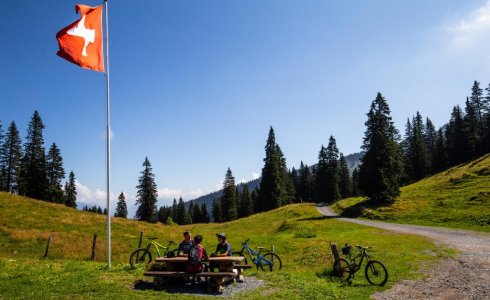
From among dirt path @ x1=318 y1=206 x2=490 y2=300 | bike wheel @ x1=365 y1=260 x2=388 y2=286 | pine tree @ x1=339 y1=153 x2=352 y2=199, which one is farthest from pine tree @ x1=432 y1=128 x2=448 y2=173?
bike wheel @ x1=365 y1=260 x2=388 y2=286

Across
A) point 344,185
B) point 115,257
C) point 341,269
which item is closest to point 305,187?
point 344,185

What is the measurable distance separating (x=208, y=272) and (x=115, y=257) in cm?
1440

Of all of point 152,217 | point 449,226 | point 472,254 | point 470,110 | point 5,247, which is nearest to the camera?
point 472,254

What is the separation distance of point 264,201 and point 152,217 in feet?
89.7

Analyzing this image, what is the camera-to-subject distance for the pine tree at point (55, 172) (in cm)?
8125

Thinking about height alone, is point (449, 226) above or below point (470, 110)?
below

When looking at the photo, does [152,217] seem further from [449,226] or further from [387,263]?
[387,263]

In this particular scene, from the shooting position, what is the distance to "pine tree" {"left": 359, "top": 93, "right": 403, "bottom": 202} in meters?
57.7

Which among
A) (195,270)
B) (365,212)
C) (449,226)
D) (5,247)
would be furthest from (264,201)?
(195,270)

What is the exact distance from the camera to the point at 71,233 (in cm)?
3441

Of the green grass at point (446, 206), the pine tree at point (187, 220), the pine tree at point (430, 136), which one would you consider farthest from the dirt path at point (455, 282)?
the pine tree at point (187, 220)

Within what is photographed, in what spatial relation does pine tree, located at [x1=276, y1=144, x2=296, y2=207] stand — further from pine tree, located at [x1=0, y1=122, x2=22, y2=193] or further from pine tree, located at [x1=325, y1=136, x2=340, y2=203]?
pine tree, located at [x1=0, y1=122, x2=22, y2=193]

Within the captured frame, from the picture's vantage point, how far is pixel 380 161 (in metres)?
58.4

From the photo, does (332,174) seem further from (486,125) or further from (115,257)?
(115,257)
